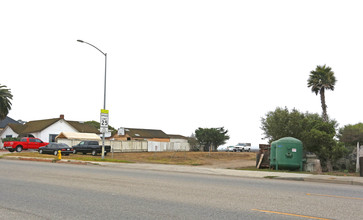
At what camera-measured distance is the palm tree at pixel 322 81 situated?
46.0 metres

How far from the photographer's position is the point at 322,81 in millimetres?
46281

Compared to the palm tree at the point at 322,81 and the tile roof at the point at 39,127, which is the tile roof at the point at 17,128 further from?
the palm tree at the point at 322,81

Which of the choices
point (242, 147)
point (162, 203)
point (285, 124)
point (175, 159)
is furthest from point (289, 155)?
point (242, 147)

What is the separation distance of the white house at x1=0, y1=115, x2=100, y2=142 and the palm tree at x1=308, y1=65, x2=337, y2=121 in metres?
37.4

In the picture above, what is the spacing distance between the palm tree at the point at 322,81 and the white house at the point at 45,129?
123 ft

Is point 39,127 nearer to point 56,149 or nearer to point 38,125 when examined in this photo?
point 38,125

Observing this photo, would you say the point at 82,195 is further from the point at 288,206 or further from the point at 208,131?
the point at 208,131

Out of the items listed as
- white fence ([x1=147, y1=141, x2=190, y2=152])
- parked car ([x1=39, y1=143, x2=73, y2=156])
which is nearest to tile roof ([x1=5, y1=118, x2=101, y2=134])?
white fence ([x1=147, y1=141, x2=190, y2=152])

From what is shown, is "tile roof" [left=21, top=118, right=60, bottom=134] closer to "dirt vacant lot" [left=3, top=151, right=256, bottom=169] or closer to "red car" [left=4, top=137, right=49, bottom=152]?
"red car" [left=4, top=137, right=49, bottom=152]

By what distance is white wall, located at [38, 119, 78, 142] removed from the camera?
53625 millimetres

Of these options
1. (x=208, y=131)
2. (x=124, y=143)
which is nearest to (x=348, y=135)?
(x=124, y=143)

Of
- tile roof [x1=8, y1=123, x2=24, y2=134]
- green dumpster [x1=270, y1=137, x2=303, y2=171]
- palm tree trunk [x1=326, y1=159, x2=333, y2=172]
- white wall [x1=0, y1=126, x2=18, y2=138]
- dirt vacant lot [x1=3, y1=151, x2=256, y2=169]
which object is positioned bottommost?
dirt vacant lot [x1=3, y1=151, x2=256, y2=169]

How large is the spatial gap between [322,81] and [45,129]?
136ft

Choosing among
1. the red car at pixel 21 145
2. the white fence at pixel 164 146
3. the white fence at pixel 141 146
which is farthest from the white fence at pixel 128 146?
the red car at pixel 21 145
